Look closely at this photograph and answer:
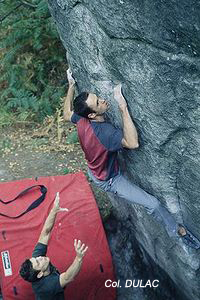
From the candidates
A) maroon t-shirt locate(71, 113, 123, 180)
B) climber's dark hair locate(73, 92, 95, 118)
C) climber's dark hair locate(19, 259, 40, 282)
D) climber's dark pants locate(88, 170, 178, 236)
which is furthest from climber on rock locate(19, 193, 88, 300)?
climber's dark hair locate(73, 92, 95, 118)

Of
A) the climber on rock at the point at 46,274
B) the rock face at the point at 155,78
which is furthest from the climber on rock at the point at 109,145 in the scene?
the climber on rock at the point at 46,274

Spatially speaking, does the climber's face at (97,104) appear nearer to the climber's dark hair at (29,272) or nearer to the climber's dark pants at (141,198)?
the climber's dark pants at (141,198)

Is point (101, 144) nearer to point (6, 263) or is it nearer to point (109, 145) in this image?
point (109, 145)

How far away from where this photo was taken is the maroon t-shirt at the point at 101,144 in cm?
544

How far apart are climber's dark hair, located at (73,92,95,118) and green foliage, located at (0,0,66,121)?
5.46 metres

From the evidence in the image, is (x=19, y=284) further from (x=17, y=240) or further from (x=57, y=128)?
(x=57, y=128)

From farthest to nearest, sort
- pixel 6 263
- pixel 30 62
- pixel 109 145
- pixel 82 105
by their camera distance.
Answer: pixel 30 62 < pixel 6 263 < pixel 109 145 < pixel 82 105

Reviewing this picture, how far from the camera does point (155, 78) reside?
4.50 metres

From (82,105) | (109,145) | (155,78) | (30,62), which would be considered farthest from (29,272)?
(30,62)

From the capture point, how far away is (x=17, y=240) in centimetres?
707

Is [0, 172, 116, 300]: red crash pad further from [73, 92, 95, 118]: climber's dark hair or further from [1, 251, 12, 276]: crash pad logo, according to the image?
[73, 92, 95, 118]: climber's dark hair

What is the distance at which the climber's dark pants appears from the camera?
5855 mm

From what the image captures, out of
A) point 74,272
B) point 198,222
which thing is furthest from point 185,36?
point 74,272

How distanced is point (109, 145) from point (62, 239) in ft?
7.70
